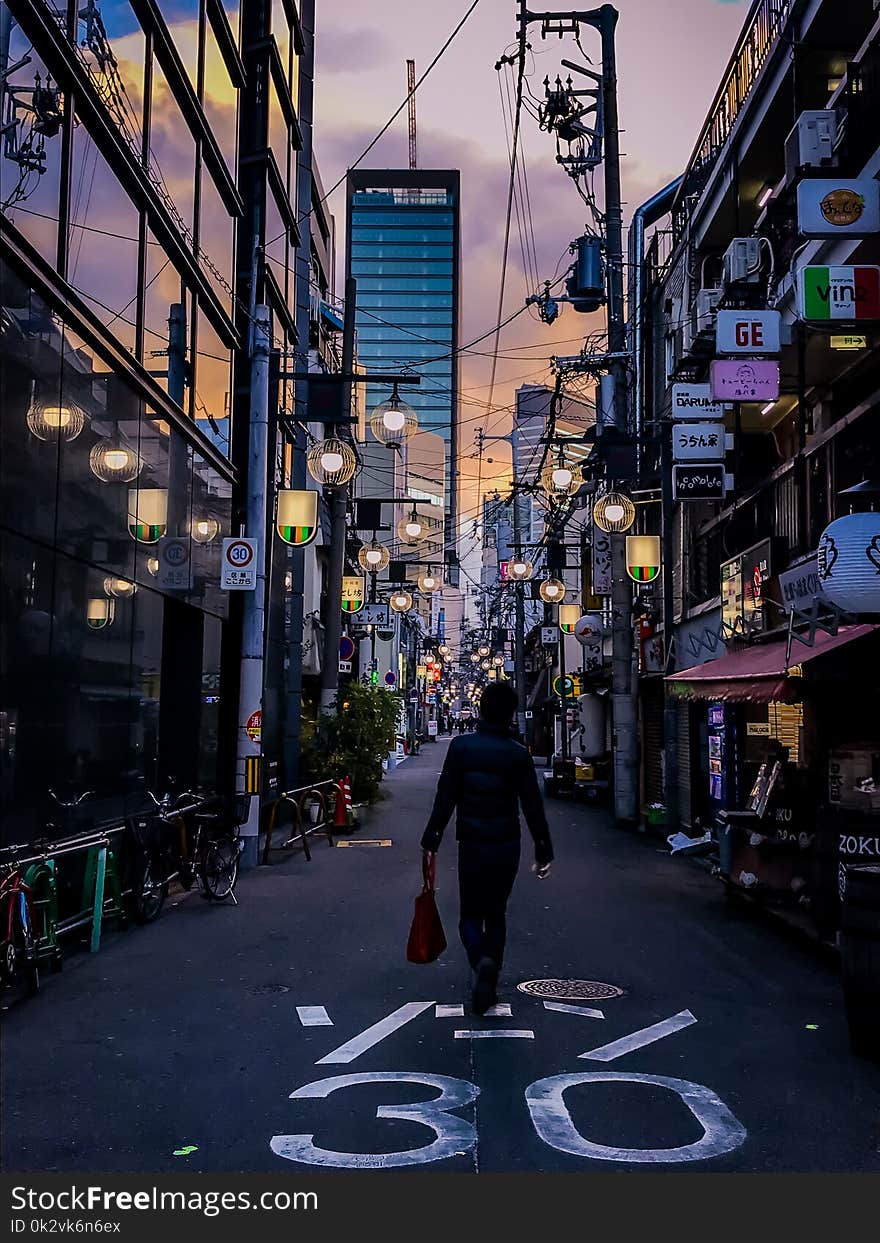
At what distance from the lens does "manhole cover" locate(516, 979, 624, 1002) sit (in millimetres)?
8414

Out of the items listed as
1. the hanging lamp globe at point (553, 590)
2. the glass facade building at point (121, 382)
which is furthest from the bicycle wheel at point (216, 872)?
the hanging lamp globe at point (553, 590)

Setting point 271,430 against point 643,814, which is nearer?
point 271,430

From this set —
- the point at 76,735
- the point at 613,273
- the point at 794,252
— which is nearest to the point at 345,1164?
the point at 76,735

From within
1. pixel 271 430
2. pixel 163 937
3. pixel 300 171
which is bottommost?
pixel 163 937

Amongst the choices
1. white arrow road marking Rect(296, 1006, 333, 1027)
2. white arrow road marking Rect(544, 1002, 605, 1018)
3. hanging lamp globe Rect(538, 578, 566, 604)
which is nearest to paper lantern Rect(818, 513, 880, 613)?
white arrow road marking Rect(544, 1002, 605, 1018)

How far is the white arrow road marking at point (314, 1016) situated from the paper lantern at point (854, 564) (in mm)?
5493

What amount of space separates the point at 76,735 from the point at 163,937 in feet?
7.54

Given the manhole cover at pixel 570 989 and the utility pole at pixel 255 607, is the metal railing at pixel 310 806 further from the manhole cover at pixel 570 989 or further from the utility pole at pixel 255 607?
the manhole cover at pixel 570 989

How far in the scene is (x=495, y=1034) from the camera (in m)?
7.30

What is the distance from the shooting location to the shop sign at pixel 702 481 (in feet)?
56.4

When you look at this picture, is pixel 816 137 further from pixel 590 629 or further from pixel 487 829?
pixel 590 629

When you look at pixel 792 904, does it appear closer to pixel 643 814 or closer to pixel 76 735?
pixel 76 735

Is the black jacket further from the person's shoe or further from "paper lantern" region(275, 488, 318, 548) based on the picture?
"paper lantern" region(275, 488, 318, 548)

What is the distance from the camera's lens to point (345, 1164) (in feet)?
16.1
